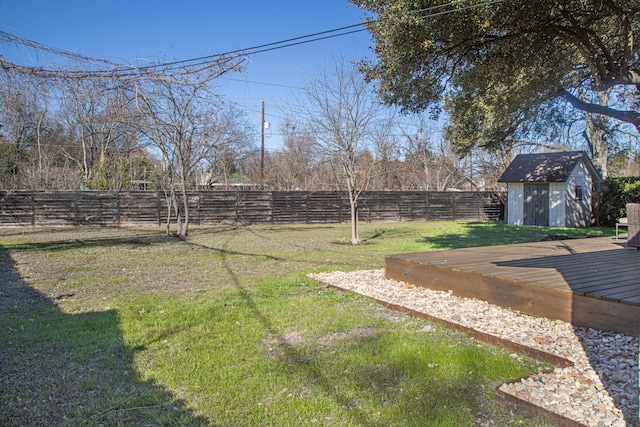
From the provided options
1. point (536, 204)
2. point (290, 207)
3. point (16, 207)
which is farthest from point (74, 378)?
point (536, 204)

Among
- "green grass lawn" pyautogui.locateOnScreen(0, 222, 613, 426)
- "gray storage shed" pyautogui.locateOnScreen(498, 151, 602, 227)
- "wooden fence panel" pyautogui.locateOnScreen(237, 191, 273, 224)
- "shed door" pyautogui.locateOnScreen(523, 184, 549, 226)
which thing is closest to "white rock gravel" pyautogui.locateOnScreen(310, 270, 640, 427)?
"green grass lawn" pyautogui.locateOnScreen(0, 222, 613, 426)

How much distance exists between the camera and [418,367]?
125 inches

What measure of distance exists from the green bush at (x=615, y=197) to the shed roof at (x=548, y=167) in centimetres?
81

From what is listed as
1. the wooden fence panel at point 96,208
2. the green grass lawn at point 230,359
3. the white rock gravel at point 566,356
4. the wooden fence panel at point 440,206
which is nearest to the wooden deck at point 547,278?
the white rock gravel at point 566,356

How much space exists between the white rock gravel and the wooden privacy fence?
45.7 ft

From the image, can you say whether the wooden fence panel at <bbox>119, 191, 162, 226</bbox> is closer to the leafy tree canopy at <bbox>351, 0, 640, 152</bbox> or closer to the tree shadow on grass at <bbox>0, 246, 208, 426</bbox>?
the leafy tree canopy at <bbox>351, 0, 640, 152</bbox>

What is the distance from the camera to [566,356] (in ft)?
10.5

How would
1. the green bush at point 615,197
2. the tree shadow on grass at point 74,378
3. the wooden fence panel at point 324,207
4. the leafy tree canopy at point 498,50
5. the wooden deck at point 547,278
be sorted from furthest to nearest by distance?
the wooden fence panel at point 324,207, the green bush at point 615,197, the leafy tree canopy at point 498,50, the wooden deck at point 547,278, the tree shadow on grass at point 74,378

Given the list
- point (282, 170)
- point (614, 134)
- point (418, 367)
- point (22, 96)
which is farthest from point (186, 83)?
point (614, 134)

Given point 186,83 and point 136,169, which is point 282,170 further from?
point 186,83

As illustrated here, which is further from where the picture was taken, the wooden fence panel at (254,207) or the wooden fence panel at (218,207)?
the wooden fence panel at (254,207)

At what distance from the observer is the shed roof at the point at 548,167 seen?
18.3 m

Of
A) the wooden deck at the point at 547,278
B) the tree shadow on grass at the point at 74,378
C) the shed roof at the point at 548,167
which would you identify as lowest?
the tree shadow on grass at the point at 74,378

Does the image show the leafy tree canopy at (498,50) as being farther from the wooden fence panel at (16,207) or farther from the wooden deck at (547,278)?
→ the wooden fence panel at (16,207)
